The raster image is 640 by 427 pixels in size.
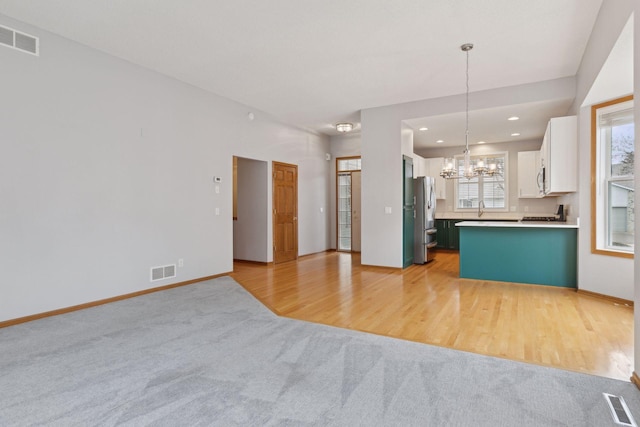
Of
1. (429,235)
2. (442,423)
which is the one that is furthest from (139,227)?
(429,235)

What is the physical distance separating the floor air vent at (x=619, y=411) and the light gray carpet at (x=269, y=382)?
1.4 inches

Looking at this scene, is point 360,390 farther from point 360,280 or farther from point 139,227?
point 139,227

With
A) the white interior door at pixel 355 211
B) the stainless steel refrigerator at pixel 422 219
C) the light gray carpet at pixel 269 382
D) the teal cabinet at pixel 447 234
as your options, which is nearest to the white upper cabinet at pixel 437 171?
the teal cabinet at pixel 447 234

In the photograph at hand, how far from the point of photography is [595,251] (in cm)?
436

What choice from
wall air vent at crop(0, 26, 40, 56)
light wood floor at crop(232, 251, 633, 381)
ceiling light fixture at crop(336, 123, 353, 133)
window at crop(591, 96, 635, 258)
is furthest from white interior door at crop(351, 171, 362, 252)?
wall air vent at crop(0, 26, 40, 56)

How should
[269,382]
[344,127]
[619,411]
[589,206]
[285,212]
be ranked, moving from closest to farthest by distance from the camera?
[619,411], [269,382], [589,206], [285,212], [344,127]

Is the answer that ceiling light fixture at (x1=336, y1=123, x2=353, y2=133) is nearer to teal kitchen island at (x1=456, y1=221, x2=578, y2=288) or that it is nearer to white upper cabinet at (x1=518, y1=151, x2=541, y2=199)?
teal kitchen island at (x1=456, y1=221, x2=578, y2=288)

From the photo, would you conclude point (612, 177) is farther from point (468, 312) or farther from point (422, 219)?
point (422, 219)

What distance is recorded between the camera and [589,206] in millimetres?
4441

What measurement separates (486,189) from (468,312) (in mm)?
5818

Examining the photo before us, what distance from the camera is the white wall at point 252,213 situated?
23.2ft

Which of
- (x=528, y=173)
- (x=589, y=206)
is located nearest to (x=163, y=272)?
(x=589, y=206)

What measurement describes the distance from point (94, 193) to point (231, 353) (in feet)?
9.28

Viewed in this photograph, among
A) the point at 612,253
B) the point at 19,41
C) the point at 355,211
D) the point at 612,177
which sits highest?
the point at 19,41
